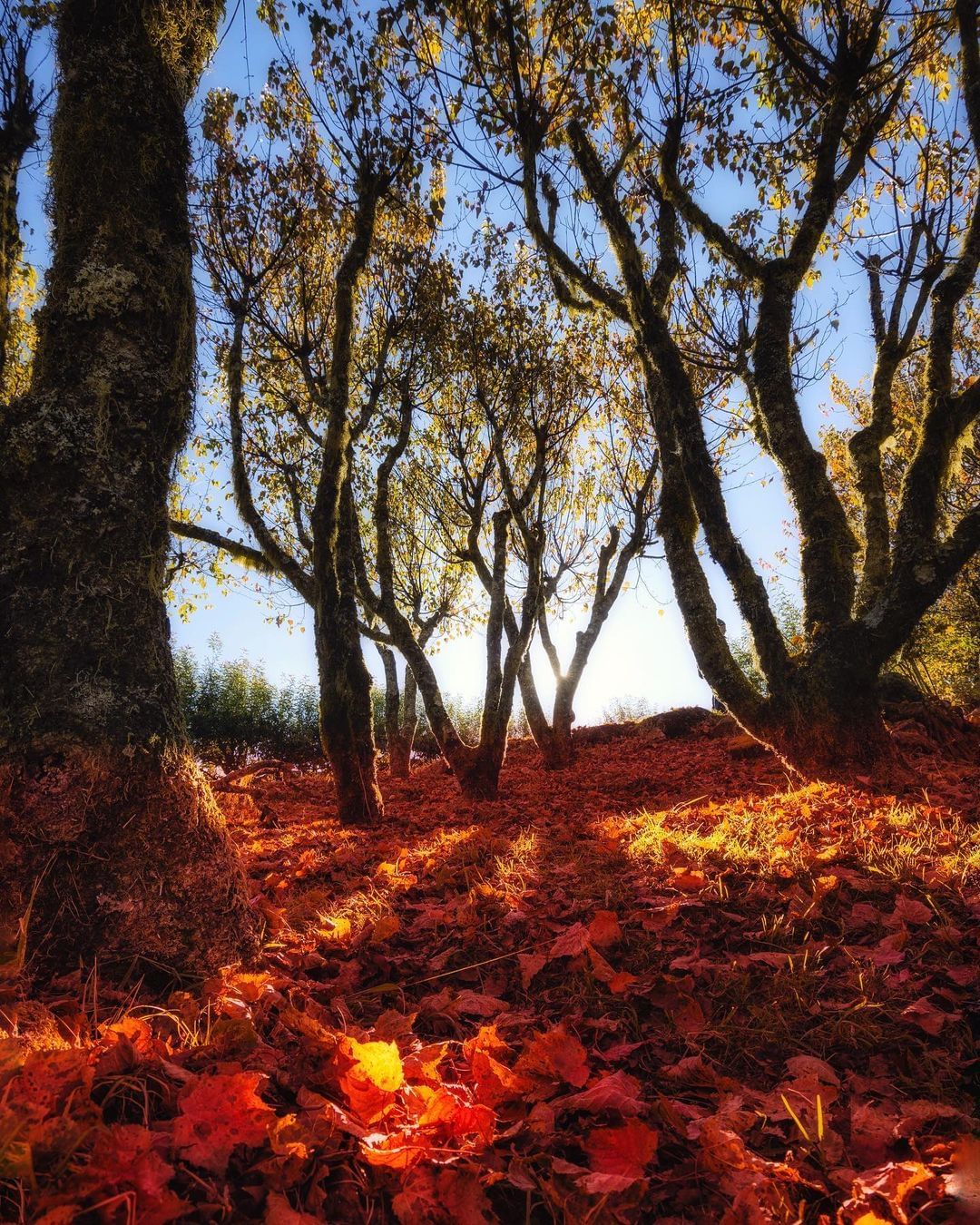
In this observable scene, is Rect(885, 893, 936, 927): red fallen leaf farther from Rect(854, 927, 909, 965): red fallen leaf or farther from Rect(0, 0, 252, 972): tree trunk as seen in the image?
Rect(0, 0, 252, 972): tree trunk

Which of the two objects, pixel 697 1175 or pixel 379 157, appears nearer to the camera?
pixel 697 1175

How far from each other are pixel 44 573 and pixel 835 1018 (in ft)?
9.80

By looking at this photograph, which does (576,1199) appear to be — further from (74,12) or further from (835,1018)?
(74,12)

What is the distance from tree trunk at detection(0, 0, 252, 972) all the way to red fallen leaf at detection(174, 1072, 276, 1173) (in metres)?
1.00

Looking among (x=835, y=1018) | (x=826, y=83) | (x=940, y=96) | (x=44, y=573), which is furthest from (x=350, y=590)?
(x=940, y=96)

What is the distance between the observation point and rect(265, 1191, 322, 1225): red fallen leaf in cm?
103

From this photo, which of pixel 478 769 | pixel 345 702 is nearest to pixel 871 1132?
pixel 345 702

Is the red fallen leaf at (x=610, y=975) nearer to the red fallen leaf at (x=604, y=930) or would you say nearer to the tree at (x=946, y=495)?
the red fallen leaf at (x=604, y=930)

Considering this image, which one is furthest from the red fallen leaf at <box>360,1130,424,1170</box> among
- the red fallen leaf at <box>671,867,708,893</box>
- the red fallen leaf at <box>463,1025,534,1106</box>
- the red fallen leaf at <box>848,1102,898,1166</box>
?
the red fallen leaf at <box>671,867,708,893</box>

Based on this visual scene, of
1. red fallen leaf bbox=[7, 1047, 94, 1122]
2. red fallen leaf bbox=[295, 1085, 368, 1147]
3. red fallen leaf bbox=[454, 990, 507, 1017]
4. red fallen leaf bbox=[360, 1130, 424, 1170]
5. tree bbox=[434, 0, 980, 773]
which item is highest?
tree bbox=[434, 0, 980, 773]

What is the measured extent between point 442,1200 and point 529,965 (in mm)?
1070

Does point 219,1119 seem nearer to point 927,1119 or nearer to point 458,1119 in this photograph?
point 458,1119

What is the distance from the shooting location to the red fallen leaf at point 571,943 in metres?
2.19

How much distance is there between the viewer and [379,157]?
246 inches
